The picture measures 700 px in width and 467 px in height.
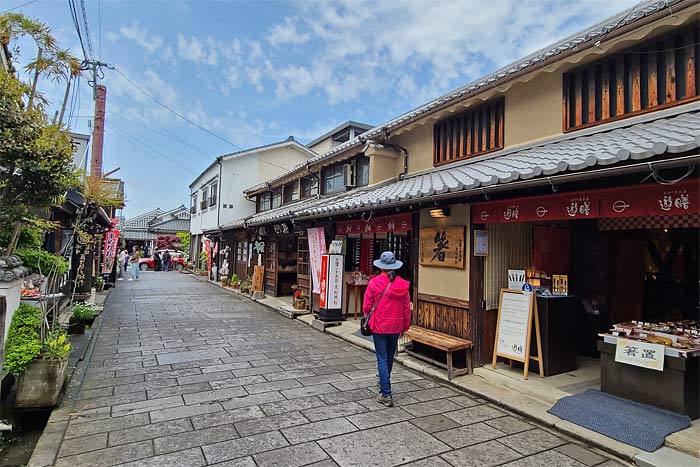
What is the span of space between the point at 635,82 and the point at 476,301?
13.3ft

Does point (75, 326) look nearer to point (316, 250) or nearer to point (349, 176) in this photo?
point (316, 250)

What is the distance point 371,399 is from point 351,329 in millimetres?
4404

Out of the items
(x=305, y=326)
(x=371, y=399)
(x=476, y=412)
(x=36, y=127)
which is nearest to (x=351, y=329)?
(x=305, y=326)

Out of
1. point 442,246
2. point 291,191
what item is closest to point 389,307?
point 442,246

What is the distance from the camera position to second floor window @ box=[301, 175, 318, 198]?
1561 centimetres

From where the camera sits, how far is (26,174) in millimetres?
4523

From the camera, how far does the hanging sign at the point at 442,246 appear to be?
21.9 feet

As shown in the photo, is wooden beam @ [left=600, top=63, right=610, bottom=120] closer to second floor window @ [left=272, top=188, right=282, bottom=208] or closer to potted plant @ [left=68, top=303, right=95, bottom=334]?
potted plant @ [left=68, top=303, right=95, bottom=334]

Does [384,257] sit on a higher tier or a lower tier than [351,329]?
higher

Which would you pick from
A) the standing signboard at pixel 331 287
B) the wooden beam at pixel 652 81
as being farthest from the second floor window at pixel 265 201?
the wooden beam at pixel 652 81

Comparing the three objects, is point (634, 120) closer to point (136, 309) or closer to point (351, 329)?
point (351, 329)

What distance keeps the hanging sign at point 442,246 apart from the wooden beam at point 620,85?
2938mm

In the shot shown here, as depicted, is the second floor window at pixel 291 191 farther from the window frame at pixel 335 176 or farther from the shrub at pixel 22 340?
the shrub at pixel 22 340

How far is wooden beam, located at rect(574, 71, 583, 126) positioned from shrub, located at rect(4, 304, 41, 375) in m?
8.56
